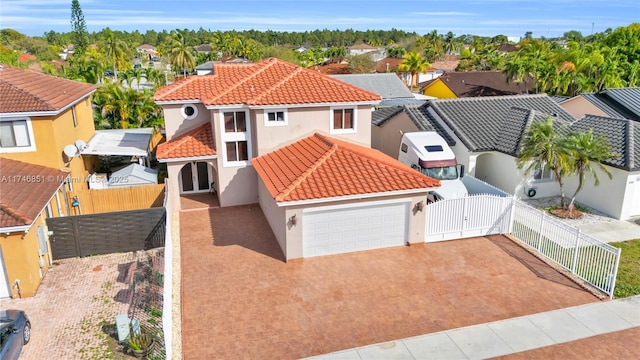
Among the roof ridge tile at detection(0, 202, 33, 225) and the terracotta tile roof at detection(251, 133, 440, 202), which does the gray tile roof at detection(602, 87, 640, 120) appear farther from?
the roof ridge tile at detection(0, 202, 33, 225)

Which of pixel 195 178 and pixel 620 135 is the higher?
pixel 620 135

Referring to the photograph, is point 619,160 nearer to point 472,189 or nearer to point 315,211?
point 472,189

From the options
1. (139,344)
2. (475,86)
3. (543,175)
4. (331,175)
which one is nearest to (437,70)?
(475,86)

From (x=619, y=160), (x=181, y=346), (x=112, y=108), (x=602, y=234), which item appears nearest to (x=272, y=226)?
(x=181, y=346)

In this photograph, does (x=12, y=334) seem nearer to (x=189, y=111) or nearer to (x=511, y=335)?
(x=511, y=335)

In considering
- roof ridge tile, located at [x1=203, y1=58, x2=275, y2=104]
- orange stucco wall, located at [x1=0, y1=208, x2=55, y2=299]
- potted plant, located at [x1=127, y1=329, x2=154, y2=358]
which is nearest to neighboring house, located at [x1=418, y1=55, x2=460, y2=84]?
roof ridge tile, located at [x1=203, y1=58, x2=275, y2=104]

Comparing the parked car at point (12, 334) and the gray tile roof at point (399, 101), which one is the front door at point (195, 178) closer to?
the parked car at point (12, 334)
